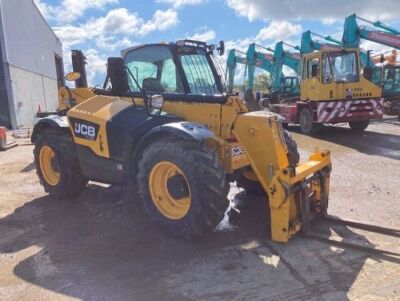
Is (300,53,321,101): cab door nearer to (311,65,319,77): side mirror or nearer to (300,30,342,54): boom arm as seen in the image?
(311,65,319,77): side mirror

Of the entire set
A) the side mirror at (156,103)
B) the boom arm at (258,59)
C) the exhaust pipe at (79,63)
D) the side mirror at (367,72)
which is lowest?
the side mirror at (156,103)

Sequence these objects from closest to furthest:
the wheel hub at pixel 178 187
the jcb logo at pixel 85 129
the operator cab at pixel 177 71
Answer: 1. the wheel hub at pixel 178 187
2. the operator cab at pixel 177 71
3. the jcb logo at pixel 85 129

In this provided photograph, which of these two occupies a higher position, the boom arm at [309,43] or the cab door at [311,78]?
the boom arm at [309,43]

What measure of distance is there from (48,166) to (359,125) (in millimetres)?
10957

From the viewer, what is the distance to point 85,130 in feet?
→ 18.7

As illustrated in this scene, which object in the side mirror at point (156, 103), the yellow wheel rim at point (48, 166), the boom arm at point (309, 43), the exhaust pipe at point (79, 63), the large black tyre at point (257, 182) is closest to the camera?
the side mirror at point (156, 103)

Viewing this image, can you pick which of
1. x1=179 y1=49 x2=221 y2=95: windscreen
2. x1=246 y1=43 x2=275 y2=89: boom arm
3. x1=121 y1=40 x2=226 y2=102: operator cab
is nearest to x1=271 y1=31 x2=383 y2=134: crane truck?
x1=121 y1=40 x2=226 y2=102: operator cab

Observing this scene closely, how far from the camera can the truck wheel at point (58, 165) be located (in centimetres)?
618

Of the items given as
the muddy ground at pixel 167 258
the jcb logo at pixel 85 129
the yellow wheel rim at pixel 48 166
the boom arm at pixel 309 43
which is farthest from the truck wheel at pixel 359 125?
the jcb logo at pixel 85 129

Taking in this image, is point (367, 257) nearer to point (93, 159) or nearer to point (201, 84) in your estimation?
point (201, 84)

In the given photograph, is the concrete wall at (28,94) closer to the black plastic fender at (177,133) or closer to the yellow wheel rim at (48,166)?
the yellow wheel rim at (48,166)

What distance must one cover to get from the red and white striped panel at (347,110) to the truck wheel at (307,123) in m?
0.54

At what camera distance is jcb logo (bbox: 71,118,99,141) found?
554cm

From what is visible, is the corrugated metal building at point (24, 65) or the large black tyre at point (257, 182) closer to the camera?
the large black tyre at point (257, 182)
